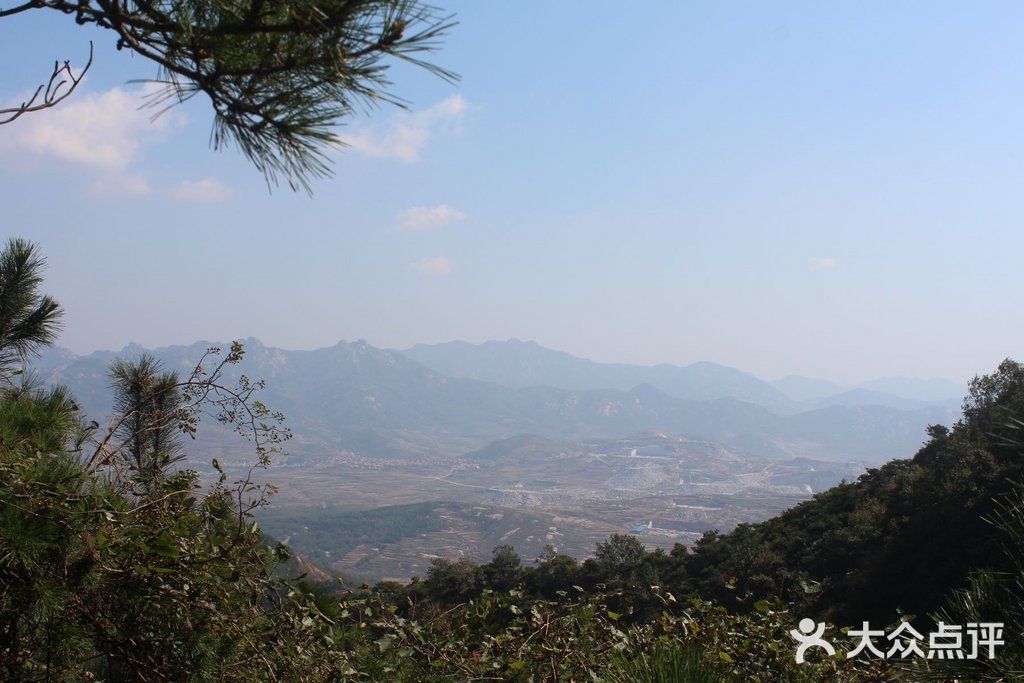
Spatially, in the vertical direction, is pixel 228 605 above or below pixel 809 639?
above

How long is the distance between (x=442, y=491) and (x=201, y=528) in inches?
5628

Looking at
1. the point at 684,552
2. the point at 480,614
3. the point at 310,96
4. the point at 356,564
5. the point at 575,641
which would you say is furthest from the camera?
the point at 356,564

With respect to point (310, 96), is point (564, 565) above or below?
below

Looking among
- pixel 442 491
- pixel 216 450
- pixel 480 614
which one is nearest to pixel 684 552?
pixel 480 614

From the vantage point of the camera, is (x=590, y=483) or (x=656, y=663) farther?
(x=590, y=483)

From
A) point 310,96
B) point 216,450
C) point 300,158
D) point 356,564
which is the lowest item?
point 356,564

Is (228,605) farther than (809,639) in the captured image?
No

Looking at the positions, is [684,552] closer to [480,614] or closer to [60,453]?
[480,614]

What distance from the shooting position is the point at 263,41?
6.64 ft

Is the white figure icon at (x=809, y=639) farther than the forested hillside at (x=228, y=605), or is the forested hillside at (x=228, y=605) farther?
the white figure icon at (x=809, y=639)

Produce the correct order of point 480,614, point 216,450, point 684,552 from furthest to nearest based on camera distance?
point 216,450 < point 684,552 < point 480,614

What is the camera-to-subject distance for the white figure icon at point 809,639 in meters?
2.58

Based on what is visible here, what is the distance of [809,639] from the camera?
272 cm

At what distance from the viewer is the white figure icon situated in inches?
101
